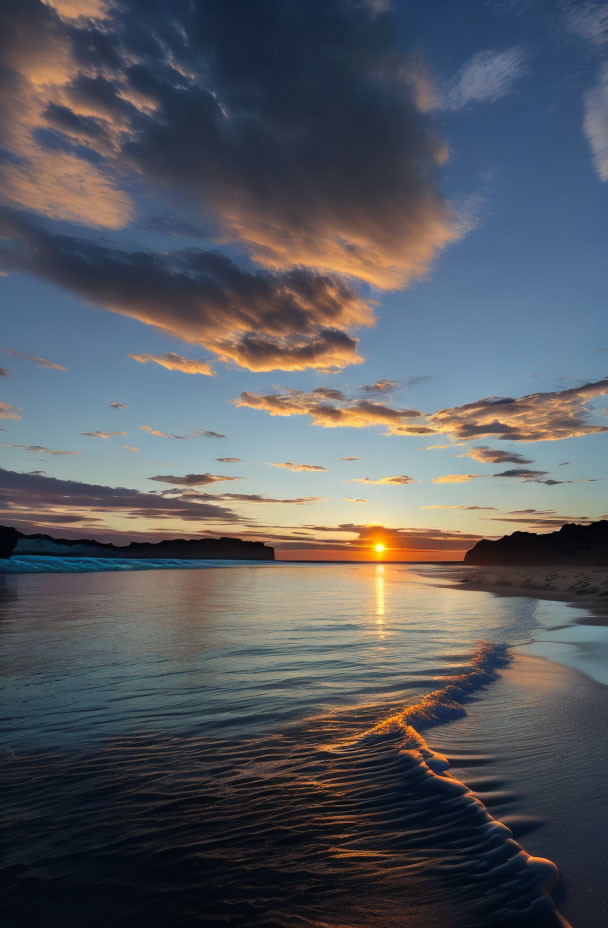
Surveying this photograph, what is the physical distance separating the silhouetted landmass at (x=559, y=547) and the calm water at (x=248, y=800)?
90411 millimetres

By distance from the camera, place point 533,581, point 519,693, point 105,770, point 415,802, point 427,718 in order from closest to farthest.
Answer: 1. point 415,802
2. point 105,770
3. point 427,718
4. point 519,693
5. point 533,581

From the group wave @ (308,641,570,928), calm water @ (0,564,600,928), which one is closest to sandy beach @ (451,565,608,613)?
calm water @ (0,564,600,928)

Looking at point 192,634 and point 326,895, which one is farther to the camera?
point 192,634

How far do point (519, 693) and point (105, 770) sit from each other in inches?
245

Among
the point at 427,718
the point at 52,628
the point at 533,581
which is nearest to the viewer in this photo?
the point at 427,718

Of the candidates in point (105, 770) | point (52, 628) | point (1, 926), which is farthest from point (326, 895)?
point (52, 628)

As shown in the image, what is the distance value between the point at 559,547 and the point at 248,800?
110803 mm

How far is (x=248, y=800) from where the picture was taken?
13.6 feet

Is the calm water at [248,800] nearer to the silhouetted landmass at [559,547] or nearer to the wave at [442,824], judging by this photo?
the wave at [442,824]

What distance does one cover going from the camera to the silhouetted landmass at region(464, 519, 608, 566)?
286 feet

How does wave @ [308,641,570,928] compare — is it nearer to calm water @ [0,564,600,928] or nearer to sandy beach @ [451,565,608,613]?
calm water @ [0,564,600,928]

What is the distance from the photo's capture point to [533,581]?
39688mm

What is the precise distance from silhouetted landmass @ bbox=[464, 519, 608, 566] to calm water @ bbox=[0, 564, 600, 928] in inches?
3560

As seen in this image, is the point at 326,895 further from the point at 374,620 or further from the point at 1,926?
the point at 374,620
